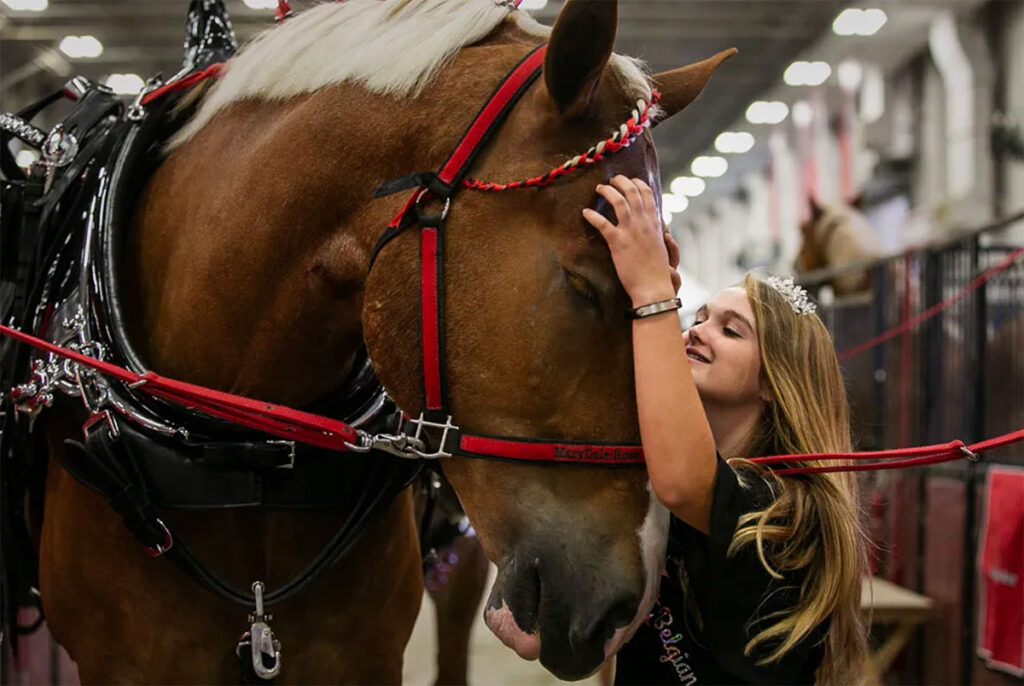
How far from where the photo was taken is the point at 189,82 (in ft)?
5.80

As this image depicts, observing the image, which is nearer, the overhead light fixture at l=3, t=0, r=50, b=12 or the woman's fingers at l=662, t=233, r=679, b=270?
the woman's fingers at l=662, t=233, r=679, b=270

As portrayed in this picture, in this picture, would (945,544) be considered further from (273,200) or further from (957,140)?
(957,140)

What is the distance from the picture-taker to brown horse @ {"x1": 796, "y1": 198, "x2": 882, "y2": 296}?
6746 millimetres

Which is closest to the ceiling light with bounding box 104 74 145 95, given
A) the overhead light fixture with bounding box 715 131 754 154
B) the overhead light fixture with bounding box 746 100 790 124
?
the overhead light fixture with bounding box 746 100 790 124

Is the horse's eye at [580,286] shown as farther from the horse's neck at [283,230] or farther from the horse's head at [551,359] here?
the horse's neck at [283,230]

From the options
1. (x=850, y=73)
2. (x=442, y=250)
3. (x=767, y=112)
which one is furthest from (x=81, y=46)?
(x=442, y=250)

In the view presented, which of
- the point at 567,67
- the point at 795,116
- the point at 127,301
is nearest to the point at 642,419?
the point at 567,67

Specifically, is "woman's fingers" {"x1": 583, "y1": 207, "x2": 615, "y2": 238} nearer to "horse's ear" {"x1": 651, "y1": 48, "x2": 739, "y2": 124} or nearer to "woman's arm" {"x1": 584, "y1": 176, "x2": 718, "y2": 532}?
"woman's arm" {"x1": 584, "y1": 176, "x2": 718, "y2": 532}

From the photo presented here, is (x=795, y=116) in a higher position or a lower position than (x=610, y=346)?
higher

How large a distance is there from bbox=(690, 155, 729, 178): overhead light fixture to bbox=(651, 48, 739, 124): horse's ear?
48.7 feet

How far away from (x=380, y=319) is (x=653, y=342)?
365mm

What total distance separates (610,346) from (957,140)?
30.8 ft

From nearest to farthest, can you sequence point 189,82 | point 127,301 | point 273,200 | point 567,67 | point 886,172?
point 567,67
point 273,200
point 127,301
point 189,82
point 886,172

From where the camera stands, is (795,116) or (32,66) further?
(795,116)
